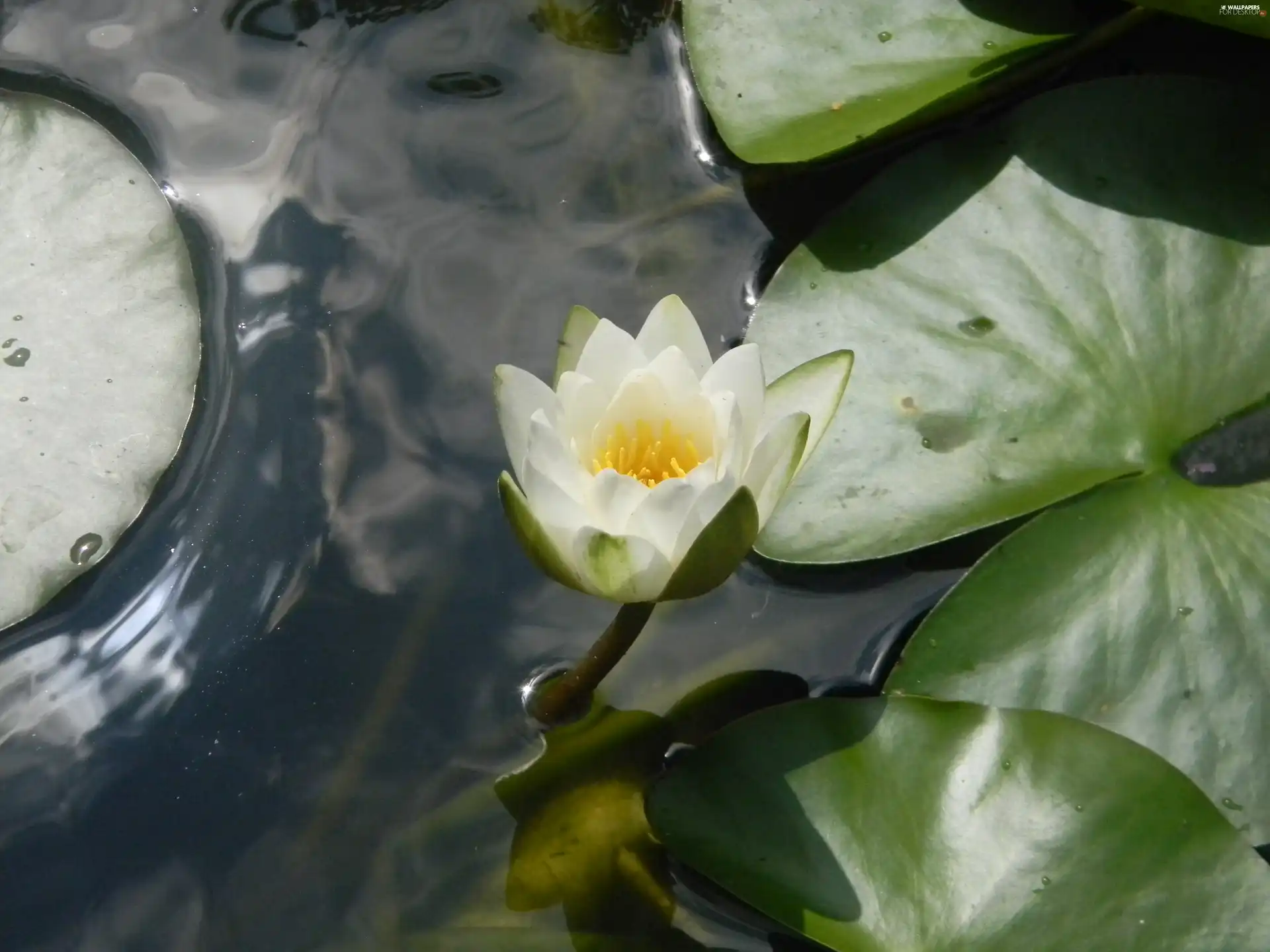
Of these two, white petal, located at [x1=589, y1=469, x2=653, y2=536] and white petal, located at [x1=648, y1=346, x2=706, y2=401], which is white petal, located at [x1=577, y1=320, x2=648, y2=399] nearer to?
white petal, located at [x1=648, y1=346, x2=706, y2=401]

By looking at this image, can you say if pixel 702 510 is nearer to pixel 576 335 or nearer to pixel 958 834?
pixel 576 335

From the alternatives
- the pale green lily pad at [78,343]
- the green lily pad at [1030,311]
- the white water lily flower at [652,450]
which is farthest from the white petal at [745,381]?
the pale green lily pad at [78,343]

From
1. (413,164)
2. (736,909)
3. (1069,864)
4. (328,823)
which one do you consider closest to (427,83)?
(413,164)

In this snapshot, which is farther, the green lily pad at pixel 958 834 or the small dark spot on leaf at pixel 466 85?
the small dark spot on leaf at pixel 466 85

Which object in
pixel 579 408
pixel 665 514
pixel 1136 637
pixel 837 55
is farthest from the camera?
pixel 837 55

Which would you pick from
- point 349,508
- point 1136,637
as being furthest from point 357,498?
point 1136,637

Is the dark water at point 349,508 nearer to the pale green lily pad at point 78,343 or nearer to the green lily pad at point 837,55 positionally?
the pale green lily pad at point 78,343
